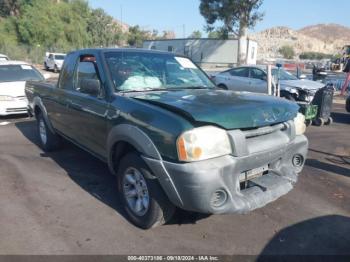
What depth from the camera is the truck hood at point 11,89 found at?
948 cm

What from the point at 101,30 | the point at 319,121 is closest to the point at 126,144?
the point at 319,121

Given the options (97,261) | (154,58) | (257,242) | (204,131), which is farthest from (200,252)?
(154,58)

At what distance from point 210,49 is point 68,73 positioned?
43497mm

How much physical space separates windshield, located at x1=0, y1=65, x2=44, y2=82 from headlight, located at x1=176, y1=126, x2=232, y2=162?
8.36 m

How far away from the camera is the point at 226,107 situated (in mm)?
3461

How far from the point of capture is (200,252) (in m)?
3.38

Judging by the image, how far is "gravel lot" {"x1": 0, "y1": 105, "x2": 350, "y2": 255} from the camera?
347 centimetres

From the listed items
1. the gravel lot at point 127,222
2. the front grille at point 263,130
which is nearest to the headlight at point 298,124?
the front grille at point 263,130

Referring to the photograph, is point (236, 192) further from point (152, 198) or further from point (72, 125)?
point (72, 125)

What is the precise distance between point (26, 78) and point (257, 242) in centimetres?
883

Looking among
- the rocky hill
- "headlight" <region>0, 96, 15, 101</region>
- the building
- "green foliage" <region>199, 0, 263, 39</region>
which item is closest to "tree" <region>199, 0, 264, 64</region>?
"green foliage" <region>199, 0, 263, 39</region>

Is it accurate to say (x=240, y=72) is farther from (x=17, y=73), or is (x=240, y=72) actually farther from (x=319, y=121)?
(x=17, y=73)

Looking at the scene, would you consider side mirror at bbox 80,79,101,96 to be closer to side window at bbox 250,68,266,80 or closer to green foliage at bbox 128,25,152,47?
side window at bbox 250,68,266,80

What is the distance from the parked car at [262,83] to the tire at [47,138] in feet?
25.3
